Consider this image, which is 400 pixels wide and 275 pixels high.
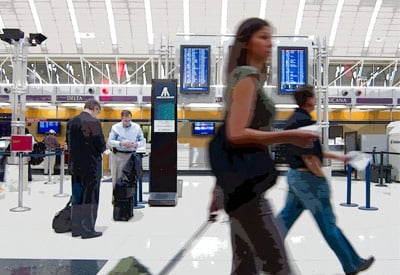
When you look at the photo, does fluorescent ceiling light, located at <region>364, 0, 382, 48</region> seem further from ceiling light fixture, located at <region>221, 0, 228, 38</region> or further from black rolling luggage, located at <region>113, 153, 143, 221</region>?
black rolling luggage, located at <region>113, 153, 143, 221</region>

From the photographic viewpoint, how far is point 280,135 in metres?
1.44

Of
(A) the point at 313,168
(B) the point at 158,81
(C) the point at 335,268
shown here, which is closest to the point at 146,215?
(B) the point at 158,81

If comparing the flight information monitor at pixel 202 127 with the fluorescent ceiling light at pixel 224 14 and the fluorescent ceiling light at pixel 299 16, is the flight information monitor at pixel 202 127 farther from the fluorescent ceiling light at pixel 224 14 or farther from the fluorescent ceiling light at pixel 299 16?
the fluorescent ceiling light at pixel 299 16

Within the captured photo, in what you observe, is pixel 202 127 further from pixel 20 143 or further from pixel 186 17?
pixel 20 143

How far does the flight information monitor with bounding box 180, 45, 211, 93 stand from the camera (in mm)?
8398

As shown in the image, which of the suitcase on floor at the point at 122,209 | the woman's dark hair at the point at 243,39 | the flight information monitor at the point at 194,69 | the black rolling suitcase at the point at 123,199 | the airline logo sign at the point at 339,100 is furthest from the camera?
the airline logo sign at the point at 339,100

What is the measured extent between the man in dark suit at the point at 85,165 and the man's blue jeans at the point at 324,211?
2.35m

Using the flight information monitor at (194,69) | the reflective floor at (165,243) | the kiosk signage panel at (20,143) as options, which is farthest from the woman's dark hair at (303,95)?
the flight information monitor at (194,69)

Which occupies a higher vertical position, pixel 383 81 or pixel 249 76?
pixel 383 81

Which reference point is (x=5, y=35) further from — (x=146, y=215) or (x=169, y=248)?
(x=169, y=248)

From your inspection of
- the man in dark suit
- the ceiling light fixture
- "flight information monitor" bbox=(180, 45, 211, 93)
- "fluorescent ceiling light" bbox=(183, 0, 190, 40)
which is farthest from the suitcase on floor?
the ceiling light fixture

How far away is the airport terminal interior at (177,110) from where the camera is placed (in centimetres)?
386

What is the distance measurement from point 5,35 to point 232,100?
7111mm

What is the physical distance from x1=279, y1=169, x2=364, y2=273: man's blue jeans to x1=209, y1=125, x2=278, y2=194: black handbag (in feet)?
4.37
